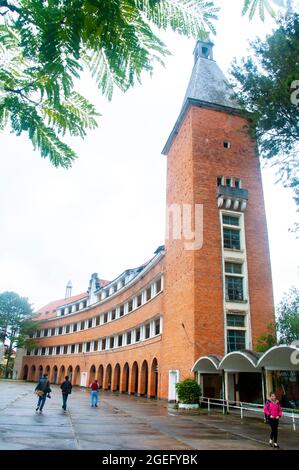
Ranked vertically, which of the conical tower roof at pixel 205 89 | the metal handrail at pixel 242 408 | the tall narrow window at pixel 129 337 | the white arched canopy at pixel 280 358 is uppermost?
the conical tower roof at pixel 205 89

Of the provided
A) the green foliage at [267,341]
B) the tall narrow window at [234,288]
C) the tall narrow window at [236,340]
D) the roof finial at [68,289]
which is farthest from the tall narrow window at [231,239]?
the roof finial at [68,289]

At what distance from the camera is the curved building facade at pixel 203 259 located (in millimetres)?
26312

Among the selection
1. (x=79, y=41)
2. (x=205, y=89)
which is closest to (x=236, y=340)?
(x=205, y=89)

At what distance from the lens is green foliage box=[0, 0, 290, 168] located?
1618 mm

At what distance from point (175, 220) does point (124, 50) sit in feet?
103

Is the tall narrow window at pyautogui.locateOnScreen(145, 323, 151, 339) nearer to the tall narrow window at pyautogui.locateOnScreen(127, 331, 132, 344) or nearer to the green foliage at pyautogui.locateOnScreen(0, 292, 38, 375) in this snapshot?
the tall narrow window at pyautogui.locateOnScreen(127, 331, 132, 344)

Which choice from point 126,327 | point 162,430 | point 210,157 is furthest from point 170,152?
point 162,430

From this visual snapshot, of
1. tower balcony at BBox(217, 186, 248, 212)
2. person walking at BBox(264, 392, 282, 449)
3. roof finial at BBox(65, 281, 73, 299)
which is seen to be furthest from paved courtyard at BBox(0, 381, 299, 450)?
roof finial at BBox(65, 281, 73, 299)

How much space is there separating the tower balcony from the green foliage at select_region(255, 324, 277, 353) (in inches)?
378

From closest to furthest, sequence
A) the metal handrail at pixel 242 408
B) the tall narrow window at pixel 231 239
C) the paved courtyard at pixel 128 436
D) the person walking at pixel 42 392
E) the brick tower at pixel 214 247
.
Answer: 1. the paved courtyard at pixel 128 436
2. the person walking at pixel 42 392
3. the metal handrail at pixel 242 408
4. the brick tower at pixel 214 247
5. the tall narrow window at pixel 231 239

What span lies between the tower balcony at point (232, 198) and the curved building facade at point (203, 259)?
8 cm

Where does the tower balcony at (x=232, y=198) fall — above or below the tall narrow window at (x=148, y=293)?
above

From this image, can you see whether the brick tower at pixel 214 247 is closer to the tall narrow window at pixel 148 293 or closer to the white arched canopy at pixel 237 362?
the white arched canopy at pixel 237 362

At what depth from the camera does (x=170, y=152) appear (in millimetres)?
37719
